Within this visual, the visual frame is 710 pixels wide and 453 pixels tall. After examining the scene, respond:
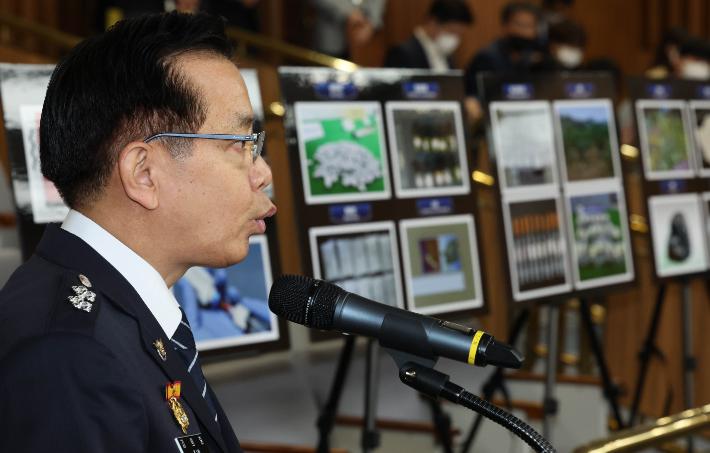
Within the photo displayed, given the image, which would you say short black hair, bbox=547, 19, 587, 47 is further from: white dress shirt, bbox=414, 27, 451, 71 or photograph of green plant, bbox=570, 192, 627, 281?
photograph of green plant, bbox=570, 192, 627, 281

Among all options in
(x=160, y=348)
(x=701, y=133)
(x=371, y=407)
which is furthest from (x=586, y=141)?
(x=160, y=348)

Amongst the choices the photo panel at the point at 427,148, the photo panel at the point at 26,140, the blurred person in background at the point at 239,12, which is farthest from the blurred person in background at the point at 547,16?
the photo panel at the point at 26,140

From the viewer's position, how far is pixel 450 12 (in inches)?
171

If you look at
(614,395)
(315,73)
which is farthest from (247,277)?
(614,395)

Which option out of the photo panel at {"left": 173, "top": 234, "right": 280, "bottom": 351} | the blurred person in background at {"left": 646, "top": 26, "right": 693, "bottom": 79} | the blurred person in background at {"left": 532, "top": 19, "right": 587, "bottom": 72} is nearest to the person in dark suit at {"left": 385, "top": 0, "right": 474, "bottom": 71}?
the blurred person in background at {"left": 532, "top": 19, "right": 587, "bottom": 72}

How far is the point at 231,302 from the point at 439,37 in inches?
116

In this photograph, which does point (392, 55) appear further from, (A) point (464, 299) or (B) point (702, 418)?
(B) point (702, 418)

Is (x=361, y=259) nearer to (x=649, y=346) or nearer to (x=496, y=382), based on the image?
(x=496, y=382)

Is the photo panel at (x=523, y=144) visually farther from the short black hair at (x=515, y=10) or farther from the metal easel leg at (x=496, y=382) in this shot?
the short black hair at (x=515, y=10)

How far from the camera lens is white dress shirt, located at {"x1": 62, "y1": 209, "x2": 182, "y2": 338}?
3.05 ft

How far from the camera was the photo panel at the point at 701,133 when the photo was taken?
3.14 m

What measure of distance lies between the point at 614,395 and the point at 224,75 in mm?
2285

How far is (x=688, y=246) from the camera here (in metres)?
3.03

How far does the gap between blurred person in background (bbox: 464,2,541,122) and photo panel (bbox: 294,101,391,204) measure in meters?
2.25
